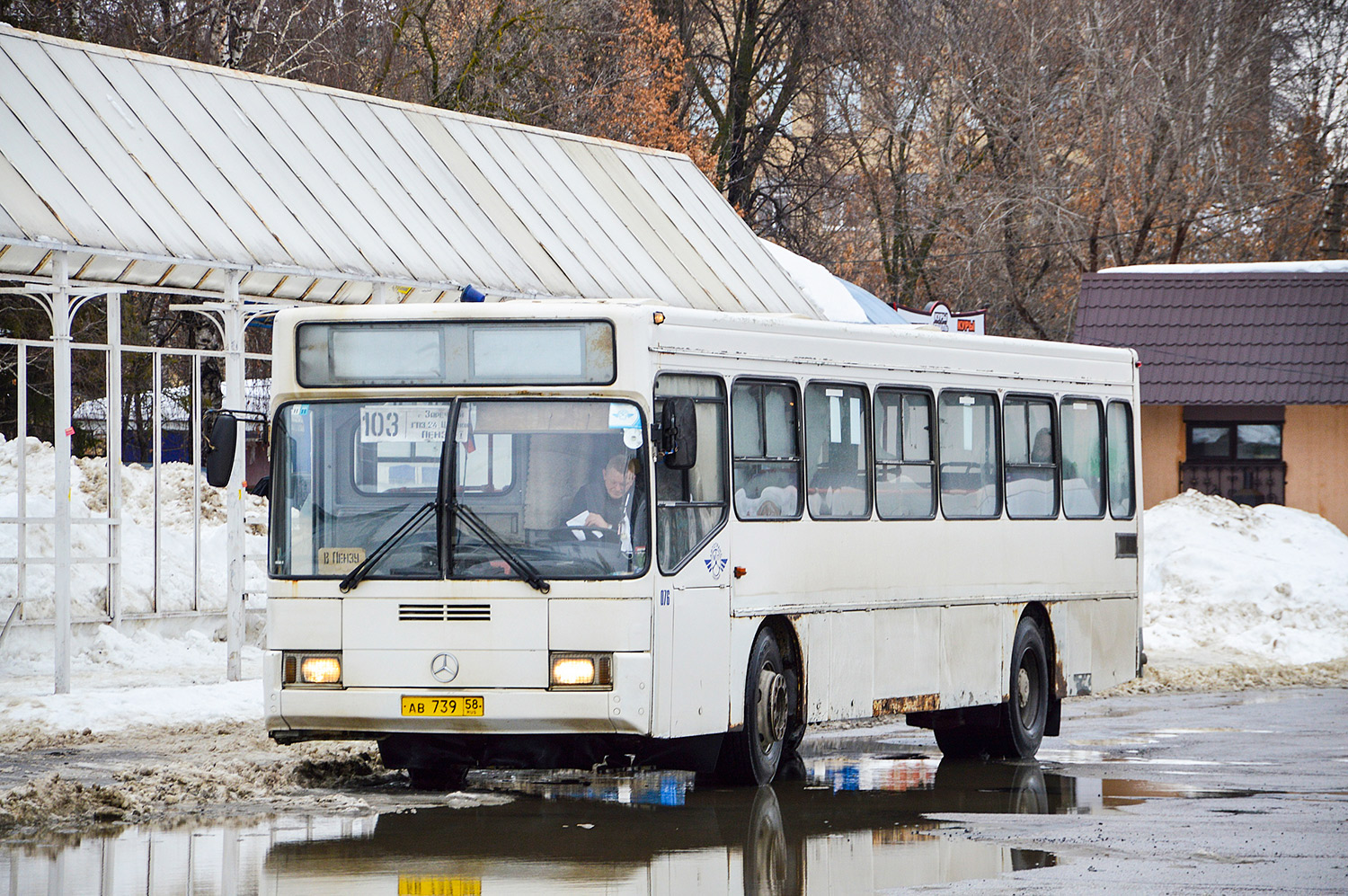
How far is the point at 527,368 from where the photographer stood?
37.5ft

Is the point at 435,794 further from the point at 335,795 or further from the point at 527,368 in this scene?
the point at 527,368

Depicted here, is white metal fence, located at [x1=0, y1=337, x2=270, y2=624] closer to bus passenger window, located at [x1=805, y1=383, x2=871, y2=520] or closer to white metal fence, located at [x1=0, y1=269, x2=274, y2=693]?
white metal fence, located at [x1=0, y1=269, x2=274, y2=693]

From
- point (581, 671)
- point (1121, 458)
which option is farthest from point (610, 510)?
point (1121, 458)

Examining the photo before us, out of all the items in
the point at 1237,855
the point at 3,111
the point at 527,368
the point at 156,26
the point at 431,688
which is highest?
the point at 156,26

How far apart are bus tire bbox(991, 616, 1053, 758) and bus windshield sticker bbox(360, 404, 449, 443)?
5.30 meters

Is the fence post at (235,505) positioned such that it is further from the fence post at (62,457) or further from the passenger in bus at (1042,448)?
the passenger in bus at (1042,448)

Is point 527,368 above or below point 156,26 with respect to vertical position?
below

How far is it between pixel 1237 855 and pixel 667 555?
339cm

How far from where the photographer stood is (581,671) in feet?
36.6

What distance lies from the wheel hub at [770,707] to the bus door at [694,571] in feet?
1.75

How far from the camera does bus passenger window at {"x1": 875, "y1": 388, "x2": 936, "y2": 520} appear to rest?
1365cm

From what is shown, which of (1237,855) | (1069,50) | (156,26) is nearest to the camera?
(1237,855)

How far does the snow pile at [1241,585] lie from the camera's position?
2497cm

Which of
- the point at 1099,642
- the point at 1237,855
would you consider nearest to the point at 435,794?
the point at 1237,855
